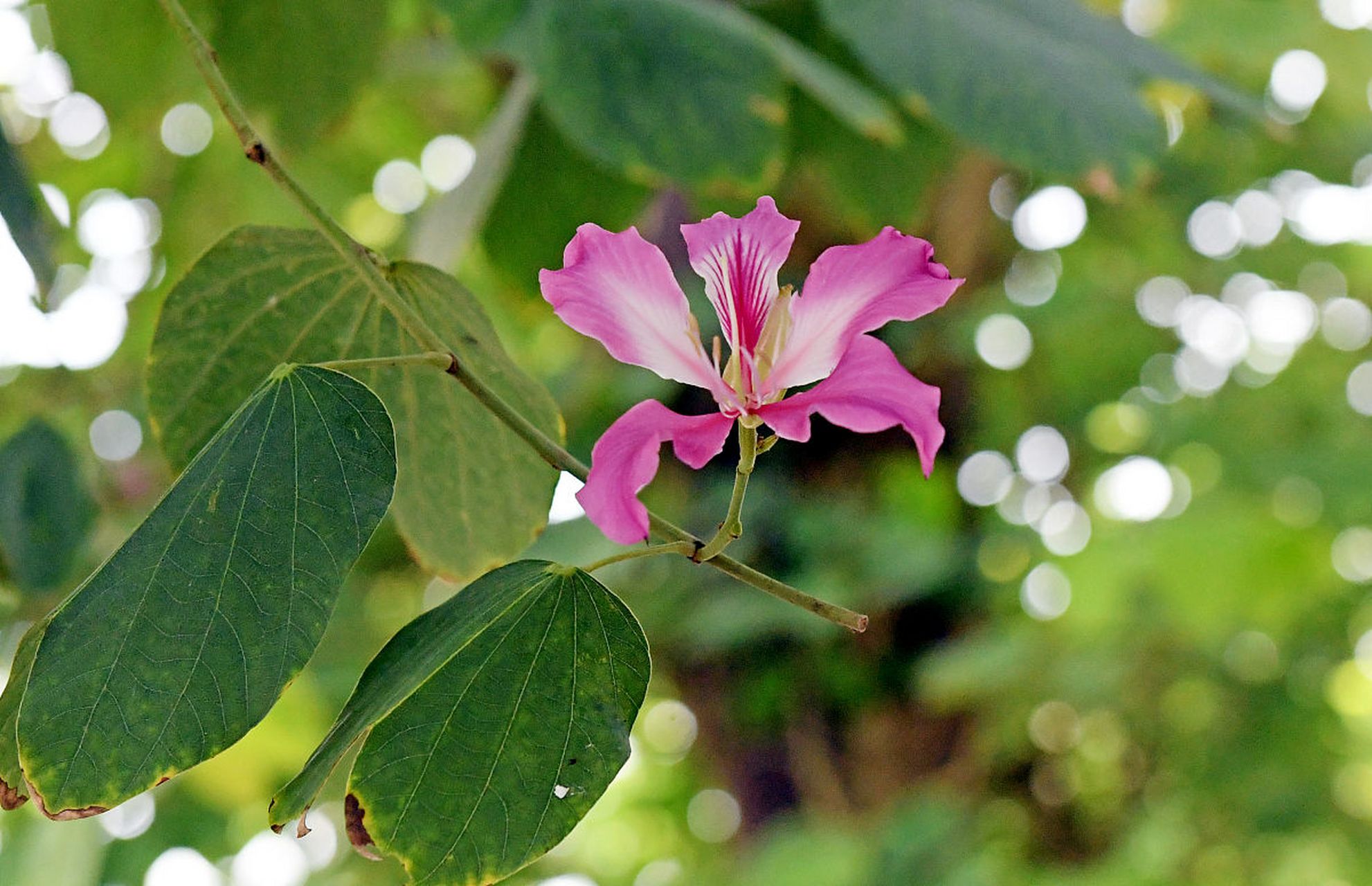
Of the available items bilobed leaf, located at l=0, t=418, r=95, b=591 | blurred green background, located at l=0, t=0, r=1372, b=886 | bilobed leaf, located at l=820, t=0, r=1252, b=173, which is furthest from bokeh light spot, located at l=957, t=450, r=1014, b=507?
bilobed leaf, located at l=0, t=418, r=95, b=591

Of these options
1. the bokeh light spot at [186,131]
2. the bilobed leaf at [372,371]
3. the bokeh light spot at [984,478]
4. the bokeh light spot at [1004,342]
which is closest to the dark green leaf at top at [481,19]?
the bilobed leaf at [372,371]

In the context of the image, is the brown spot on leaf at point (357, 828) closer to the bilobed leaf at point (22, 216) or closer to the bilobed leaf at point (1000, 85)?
the bilobed leaf at point (22, 216)

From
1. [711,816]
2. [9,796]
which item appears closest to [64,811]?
[9,796]

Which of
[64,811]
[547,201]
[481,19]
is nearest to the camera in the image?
[64,811]

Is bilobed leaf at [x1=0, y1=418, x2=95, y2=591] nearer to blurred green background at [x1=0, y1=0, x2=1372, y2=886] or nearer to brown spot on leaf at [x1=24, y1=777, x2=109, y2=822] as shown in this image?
blurred green background at [x1=0, y1=0, x2=1372, y2=886]

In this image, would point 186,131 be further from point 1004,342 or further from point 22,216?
point 1004,342

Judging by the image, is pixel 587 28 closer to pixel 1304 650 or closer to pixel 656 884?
pixel 1304 650

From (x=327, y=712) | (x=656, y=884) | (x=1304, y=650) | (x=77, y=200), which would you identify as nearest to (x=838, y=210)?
(x=327, y=712)
